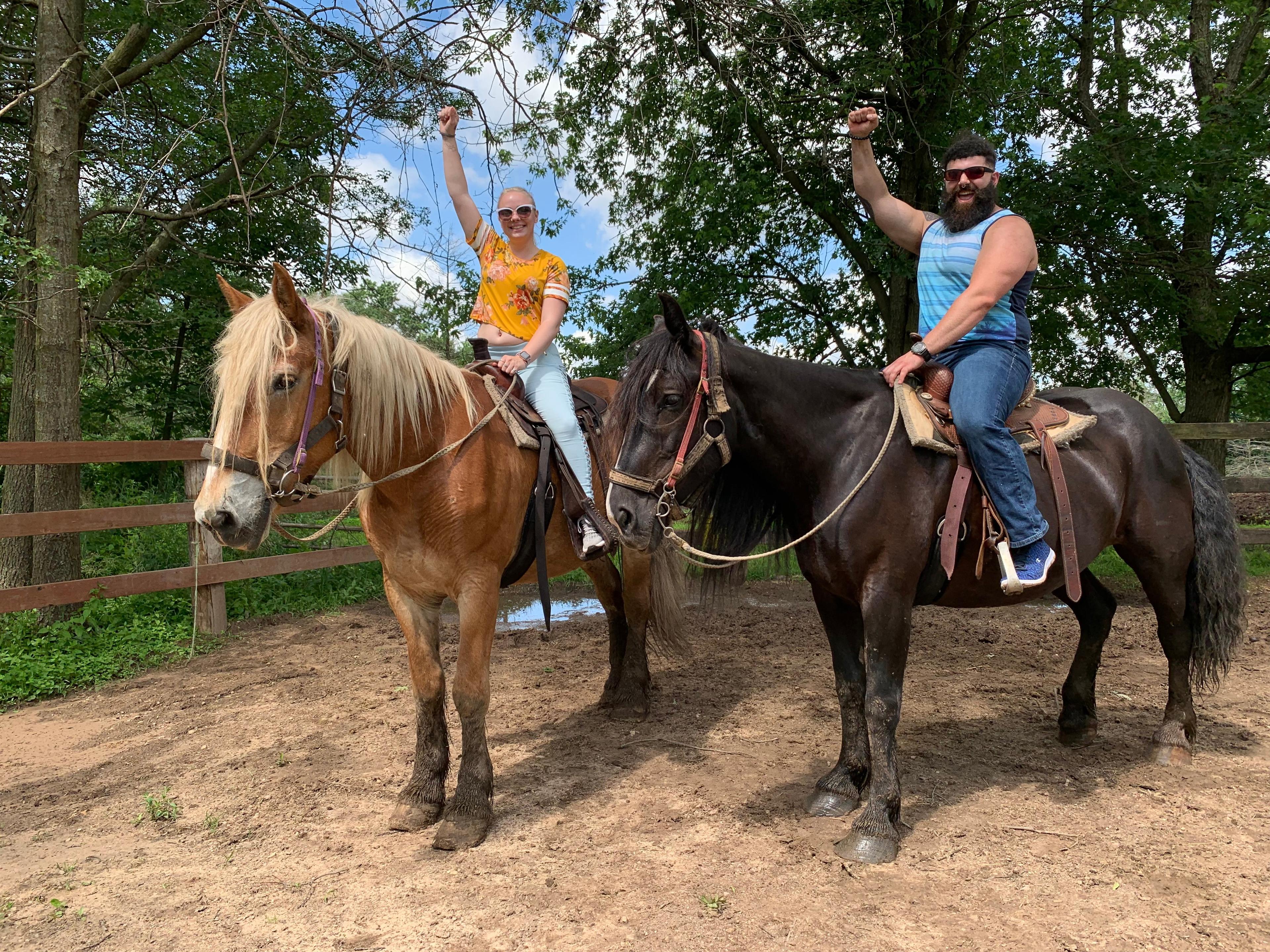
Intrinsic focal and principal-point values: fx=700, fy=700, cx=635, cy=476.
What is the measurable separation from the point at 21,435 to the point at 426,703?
5015 mm

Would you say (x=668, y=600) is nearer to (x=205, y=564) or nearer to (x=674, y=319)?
(x=674, y=319)

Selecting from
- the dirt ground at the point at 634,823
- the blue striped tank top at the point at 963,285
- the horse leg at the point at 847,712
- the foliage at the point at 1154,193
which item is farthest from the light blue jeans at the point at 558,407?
the foliage at the point at 1154,193

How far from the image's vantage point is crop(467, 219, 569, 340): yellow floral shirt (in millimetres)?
3701

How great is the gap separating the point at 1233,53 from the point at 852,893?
14121 millimetres

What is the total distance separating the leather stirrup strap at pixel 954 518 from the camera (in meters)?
2.84

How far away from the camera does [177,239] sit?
7000 millimetres

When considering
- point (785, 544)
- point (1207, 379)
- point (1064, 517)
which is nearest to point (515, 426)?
point (785, 544)

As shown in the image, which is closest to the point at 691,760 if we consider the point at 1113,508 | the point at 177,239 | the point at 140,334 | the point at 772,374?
the point at 772,374

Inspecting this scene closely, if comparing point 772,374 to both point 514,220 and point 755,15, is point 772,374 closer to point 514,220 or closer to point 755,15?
point 514,220

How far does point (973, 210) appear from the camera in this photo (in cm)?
298

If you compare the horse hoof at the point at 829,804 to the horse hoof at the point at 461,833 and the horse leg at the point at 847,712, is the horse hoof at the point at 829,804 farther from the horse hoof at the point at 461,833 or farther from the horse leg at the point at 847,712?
the horse hoof at the point at 461,833

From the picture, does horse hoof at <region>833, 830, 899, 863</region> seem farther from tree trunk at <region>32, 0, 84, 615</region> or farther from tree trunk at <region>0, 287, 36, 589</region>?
tree trunk at <region>0, 287, 36, 589</region>

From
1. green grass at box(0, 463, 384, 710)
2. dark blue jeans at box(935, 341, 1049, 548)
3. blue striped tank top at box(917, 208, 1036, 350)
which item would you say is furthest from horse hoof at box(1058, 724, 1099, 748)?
green grass at box(0, 463, 384, 710)

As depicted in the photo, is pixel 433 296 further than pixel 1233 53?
No
